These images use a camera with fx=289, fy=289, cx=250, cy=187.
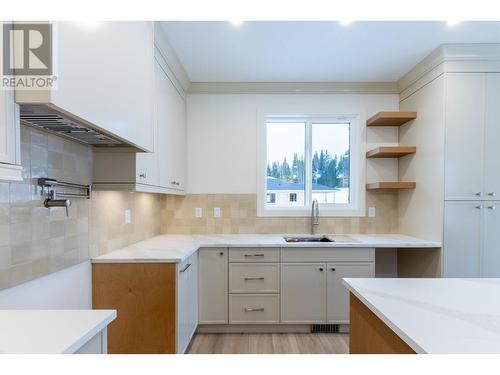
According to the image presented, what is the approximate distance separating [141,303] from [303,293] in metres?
1.44

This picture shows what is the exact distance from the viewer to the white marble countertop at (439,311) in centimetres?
74

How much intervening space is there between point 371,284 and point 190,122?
101 inches

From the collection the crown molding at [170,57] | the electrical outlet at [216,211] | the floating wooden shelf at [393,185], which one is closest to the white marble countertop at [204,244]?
the electrical outlet at [216,211]

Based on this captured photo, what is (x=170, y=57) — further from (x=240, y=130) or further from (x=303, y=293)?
(x=303, y=293)

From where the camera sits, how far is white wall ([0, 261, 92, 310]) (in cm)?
125

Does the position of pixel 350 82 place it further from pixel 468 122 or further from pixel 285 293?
pixel 285 293

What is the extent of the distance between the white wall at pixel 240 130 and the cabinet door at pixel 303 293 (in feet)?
3.39

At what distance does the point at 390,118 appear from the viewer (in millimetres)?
2926

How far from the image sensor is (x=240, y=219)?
3213 mm

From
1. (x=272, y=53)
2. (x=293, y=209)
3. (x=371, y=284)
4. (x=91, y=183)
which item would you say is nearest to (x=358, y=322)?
(x=371, y=284)

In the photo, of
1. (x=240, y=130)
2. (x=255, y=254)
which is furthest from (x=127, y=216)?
(x=240, y=130)

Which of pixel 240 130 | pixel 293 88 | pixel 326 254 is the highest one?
pixel 293 88

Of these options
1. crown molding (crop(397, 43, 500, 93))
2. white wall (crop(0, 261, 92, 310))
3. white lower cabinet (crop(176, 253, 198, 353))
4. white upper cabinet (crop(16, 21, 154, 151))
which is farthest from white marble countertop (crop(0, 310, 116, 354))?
crown molding (crop(397, 43, 500, 93))

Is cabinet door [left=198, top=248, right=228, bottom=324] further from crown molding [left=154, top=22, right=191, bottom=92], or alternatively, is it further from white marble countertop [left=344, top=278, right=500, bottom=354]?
crown molding [left=154, top=22, right=191, bottom=92]
